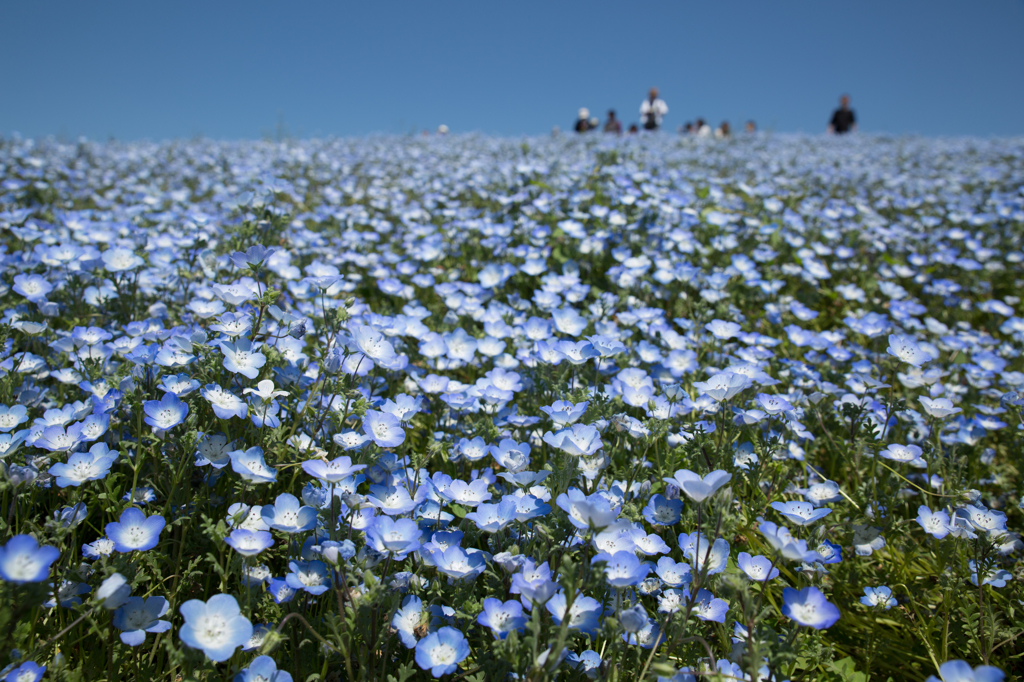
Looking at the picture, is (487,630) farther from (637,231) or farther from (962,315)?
(962,315)

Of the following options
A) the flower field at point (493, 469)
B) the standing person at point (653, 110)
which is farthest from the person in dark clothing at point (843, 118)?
the flower field at point (493, 469)

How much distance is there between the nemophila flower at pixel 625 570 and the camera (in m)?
1.24

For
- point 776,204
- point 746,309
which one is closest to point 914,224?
point 776,204

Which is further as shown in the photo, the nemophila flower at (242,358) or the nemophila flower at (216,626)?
the nemophila flower at (242,358)

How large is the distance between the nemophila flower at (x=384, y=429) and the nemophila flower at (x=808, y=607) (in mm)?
1094

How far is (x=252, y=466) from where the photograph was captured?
1.45 m

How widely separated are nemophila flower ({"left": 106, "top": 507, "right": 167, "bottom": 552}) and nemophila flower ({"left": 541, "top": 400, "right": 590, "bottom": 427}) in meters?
1.07

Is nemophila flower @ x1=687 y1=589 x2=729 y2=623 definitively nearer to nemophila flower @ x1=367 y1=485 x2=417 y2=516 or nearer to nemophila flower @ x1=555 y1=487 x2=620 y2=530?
nemophila flower @ x1=555 y1=487 x2=620 y2=530

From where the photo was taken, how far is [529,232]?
14.2ft

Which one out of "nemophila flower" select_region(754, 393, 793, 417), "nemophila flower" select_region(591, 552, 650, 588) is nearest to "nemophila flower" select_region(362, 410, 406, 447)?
"nemophila flower" select_region(591, 552, 650, 588)

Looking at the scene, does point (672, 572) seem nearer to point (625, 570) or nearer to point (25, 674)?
point (625, 570)

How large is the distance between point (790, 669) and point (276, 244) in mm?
3152

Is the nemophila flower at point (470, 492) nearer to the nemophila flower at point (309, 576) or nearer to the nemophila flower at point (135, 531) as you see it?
the nemophila flower at point (309, 576)

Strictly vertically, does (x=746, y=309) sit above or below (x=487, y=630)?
above
